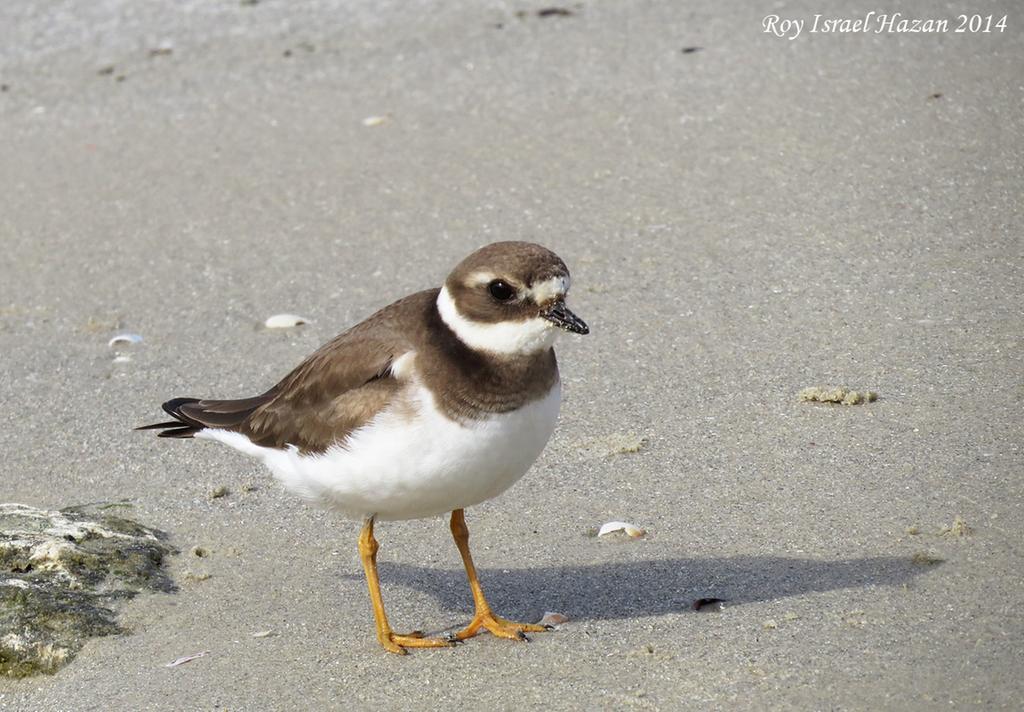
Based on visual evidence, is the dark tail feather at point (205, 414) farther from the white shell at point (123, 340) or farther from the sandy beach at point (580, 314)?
the white shell at point (123, 340)

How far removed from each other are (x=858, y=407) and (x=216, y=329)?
11.5 ft

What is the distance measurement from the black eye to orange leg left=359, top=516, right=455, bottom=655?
3.24ft

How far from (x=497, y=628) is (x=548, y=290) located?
1.26 metres

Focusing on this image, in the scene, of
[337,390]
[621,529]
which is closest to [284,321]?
[337,390]

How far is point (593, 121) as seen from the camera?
9.09m

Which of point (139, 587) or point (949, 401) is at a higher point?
point (949, 401)

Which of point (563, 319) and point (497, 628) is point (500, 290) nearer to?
point (563, 319)

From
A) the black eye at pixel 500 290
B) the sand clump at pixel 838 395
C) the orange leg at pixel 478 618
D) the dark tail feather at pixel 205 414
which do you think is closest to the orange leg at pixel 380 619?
the orange leg at pixel 478 618

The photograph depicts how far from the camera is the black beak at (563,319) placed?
4.48 meters

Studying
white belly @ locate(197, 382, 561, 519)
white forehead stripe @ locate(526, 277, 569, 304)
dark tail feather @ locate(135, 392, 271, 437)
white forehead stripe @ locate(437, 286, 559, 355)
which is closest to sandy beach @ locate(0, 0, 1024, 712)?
dark tail feather @ locate(135, 392, 271, 437)

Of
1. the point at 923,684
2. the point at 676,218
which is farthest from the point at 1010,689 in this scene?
the point at 676,218

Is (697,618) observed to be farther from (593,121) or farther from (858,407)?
(593,121)

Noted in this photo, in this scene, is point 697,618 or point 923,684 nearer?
point 923,684

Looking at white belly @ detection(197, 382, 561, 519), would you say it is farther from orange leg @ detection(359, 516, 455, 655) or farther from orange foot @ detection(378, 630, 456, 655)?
orange foot @ detection(378, 630, 456, 655)
